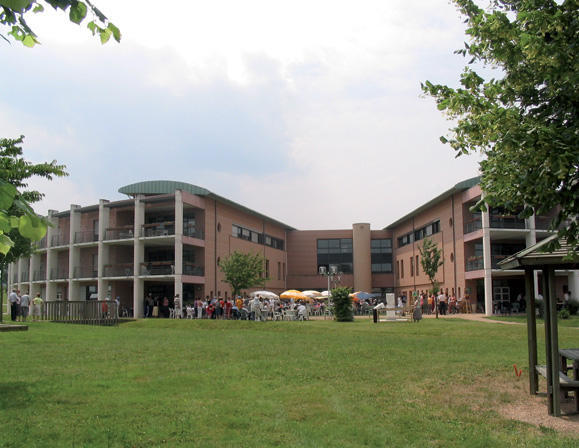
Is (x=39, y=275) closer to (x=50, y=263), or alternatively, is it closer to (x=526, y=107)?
(x=50, y=263)

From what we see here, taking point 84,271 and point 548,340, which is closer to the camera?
point 548,340

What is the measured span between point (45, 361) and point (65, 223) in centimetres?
4040

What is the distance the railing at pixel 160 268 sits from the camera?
40178mm

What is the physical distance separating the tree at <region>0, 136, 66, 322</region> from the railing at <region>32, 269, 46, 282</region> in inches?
1039

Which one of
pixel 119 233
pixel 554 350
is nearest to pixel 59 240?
pixel 119 233

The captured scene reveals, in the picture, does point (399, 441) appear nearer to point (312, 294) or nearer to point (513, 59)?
point (513, 59)

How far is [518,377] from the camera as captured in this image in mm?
9523

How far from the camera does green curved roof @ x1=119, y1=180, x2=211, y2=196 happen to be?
140 ft

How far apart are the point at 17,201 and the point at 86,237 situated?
4541 centimetres

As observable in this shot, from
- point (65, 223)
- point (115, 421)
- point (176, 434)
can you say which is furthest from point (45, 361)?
point (65, 223)

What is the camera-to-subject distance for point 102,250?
141 ft

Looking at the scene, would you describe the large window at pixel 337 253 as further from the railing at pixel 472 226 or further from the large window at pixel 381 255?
the railing at pixel 472 226

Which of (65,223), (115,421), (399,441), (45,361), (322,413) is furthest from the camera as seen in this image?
(65,223)

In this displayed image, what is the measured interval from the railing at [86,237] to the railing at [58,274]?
3.23m
